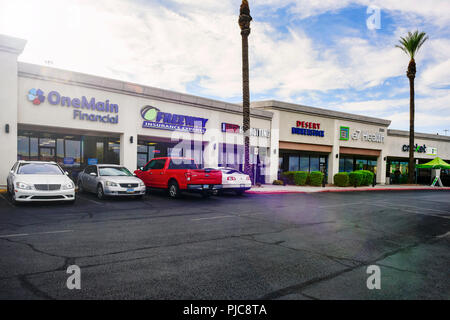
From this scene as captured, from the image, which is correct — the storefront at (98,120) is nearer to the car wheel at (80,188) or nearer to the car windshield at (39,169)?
the car wheel at (80,188)

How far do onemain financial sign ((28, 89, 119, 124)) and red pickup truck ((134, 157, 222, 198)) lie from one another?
457 cm

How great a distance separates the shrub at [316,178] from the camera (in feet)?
90.5

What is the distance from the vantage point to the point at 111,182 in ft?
43.7

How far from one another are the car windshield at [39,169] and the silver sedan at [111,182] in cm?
167

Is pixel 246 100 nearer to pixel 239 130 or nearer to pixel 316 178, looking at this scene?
pixel 239 130

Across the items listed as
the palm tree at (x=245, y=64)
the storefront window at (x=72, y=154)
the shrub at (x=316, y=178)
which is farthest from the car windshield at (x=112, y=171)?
the shrub at (x=316, y=178)

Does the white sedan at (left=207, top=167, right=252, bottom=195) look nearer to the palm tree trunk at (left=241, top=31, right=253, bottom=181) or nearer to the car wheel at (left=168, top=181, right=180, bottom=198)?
the car wheel at (left=168, top=181, right=180, bottom=198)

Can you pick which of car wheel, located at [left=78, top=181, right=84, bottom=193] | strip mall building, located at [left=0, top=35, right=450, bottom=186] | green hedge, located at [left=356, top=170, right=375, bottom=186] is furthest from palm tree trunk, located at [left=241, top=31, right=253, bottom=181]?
green hedge, located at [left=356, top=170, right=375, bottom=186]

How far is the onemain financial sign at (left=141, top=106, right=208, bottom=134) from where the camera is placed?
68.4 feet

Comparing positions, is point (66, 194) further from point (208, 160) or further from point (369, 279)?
point (208, 160)

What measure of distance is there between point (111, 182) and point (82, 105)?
712cm

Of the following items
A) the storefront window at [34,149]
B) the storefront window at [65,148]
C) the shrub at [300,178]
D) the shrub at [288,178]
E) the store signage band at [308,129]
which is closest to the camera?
the storefront window at [65,148]

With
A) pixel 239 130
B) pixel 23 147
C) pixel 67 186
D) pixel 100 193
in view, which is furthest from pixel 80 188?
pixel 239 130

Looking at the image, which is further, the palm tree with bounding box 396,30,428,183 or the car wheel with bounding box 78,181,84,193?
the palm tree with bounding box 396,30,428,183
